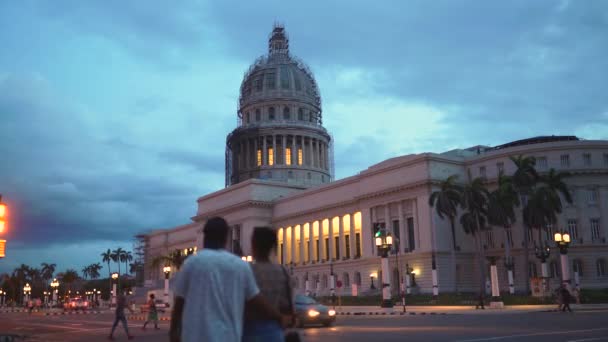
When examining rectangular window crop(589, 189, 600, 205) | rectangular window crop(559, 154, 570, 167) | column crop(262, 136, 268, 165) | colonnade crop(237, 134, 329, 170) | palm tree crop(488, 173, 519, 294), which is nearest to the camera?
palm tree crop(488, 173, 519, 294)

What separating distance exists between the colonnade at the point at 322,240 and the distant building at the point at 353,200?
155mm

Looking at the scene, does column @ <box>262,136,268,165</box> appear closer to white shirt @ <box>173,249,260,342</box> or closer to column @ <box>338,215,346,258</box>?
column @ <box>338,215,346,258</box>

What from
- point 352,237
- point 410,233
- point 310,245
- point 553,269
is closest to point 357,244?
point 352,237

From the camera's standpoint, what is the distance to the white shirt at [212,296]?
5.73 meters

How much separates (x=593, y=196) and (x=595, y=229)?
3.67 metres

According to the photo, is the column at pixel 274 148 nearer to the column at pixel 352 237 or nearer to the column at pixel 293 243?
the column at pixel 293 243

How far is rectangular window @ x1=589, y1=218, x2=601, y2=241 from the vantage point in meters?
65.9

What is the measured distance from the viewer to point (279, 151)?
120625 mm

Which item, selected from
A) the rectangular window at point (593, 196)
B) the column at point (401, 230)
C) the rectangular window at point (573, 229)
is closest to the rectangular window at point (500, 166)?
the rectangular window at point (573, 229)

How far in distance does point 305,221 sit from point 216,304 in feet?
289

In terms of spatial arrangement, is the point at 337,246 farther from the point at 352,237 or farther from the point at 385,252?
the point at 385,252

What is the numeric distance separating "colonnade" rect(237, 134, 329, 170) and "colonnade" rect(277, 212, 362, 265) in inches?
909

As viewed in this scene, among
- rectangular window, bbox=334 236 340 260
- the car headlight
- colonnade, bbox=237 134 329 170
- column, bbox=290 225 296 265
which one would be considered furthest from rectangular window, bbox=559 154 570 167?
colonnade, bbox=237 134 329 170

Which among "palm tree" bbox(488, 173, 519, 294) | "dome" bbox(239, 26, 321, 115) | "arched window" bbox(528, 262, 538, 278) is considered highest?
"dome" bbox(239, 26, 321, 115)
